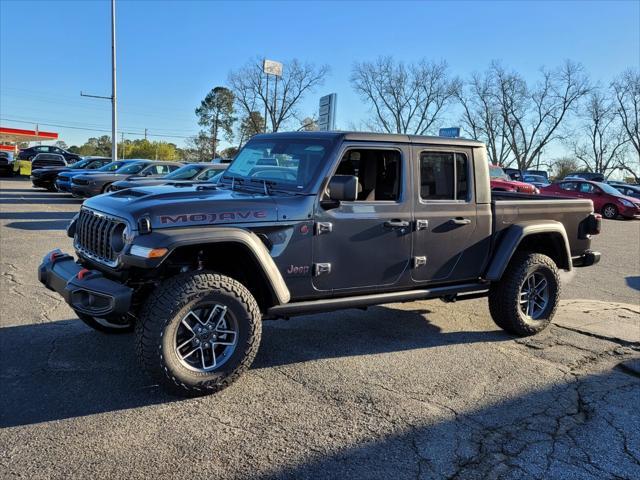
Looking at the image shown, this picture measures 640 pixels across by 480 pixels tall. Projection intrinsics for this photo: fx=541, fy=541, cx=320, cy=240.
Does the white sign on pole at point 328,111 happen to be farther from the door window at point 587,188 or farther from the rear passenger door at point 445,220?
the door window at point 587,188

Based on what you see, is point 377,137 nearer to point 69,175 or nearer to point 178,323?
point 178,323

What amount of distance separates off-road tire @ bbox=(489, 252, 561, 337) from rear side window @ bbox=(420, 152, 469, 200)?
0.91m

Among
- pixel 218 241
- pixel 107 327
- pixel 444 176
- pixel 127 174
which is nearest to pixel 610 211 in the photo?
pixel 127 174

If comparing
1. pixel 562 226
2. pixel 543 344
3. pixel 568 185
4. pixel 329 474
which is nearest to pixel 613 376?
pixel 543 344

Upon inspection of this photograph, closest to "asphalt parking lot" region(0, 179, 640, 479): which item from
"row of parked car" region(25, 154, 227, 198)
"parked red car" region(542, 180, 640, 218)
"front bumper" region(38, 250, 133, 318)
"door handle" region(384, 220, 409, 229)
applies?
"front bumper" region(38, 250, 133, 318)

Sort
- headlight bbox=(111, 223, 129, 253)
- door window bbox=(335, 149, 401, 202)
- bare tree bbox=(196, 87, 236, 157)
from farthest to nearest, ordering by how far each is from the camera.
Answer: bare tree bbox=(196, 87, 236, 157) < door window bbox=(335, 149, 401, 202) < headlight bbox=(111, 223, 129, 253)

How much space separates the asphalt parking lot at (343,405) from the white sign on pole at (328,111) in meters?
7.87

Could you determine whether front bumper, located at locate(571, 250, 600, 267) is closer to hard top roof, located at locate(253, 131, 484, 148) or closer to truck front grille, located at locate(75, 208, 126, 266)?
hard top roof, located at locate(253, 131, 484, 148)

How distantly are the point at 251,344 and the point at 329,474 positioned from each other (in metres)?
1.21

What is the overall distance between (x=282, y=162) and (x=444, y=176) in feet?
4.80

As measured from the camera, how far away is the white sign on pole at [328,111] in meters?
12.7

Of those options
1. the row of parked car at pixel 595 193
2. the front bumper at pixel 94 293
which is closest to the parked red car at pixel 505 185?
the row of parked car at pixel 595 193

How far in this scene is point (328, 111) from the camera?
1286cm

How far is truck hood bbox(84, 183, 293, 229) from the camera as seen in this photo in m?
3.54
